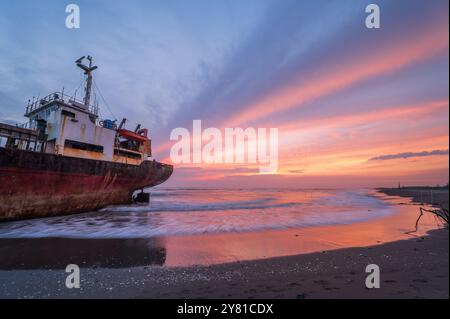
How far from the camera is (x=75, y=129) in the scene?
1733cm

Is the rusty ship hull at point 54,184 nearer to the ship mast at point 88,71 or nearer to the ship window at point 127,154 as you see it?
the ship window at point 127,154

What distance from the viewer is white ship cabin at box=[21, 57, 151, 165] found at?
1648 cm

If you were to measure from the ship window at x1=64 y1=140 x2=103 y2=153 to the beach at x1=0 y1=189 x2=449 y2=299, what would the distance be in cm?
1037

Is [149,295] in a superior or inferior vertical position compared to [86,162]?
inferior

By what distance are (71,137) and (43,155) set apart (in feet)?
12.1

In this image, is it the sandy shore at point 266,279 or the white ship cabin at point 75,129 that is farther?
the white ship cabin at point 75,129

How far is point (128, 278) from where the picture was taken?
4566 mm

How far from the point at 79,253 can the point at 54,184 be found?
34.2 feet

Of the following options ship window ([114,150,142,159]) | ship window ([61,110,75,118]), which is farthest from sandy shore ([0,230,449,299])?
ship window ([114,150,142,159])

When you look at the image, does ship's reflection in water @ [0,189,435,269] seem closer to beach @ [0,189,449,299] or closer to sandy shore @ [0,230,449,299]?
beach @ [0,189,449,299]

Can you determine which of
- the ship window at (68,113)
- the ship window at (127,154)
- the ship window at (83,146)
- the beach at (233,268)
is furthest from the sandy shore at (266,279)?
the ship window at (127,154)

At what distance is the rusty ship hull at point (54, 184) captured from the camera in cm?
1233
